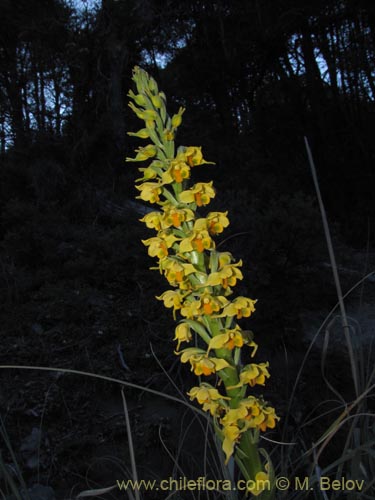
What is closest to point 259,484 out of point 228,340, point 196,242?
point 228,340

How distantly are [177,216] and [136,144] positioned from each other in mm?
6349

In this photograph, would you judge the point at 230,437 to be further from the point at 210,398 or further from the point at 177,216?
the point at 177,216

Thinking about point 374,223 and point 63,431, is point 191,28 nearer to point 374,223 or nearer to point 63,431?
point 374,223

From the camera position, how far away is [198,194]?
1.20m

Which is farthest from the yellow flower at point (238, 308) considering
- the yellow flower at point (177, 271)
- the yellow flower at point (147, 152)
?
Result: the yellow flower at point (147, 152)

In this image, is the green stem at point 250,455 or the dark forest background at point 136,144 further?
the dark forest background at point 136,144

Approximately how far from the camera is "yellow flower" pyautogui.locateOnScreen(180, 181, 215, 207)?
1167 millimetres

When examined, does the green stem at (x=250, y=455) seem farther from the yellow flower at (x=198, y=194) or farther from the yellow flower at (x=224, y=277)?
the yellow flower at (x=198, y=194)

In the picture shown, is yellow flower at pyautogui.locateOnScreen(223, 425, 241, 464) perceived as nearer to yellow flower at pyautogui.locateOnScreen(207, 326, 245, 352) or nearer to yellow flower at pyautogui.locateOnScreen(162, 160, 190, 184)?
yellow flower at pyautogui.locateOnScreen(207, 326, 245, 352)

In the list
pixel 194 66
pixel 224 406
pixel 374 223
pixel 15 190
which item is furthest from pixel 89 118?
pixel 224 406

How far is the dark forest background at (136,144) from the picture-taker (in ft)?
12.8

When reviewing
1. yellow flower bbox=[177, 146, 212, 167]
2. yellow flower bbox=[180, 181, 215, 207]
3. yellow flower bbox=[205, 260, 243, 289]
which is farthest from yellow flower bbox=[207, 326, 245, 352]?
yellow flower bbox=[177, 146, 212, 167]

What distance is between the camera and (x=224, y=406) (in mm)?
1148

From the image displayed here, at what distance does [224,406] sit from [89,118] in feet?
21.6
